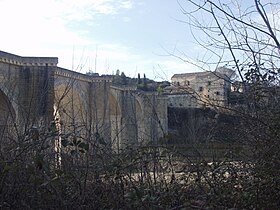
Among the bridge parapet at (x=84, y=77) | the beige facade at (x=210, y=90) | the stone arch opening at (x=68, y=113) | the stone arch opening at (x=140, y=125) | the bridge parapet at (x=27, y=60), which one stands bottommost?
the stone arch opening at (x=140, y=125)

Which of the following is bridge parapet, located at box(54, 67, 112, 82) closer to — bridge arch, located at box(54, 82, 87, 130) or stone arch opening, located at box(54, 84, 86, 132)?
bridge arch, located at box(54, 82, 87, 130)

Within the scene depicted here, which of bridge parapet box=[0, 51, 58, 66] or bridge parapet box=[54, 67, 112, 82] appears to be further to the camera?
bridge parapet box=[54, 67, 112, 82]

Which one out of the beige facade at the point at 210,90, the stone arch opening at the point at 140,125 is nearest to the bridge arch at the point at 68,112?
the stone arch opening at the point at 140,125

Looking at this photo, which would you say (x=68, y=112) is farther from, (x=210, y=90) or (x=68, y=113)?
(x=210, y=90)

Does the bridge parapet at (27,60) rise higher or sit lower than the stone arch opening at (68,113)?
higher

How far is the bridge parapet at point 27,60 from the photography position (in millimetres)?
23172

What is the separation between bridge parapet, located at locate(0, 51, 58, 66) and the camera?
76.0 ft

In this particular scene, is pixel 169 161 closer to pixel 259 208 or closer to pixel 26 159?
pixel 259 208

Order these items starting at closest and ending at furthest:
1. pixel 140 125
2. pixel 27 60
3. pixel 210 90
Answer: pixel 210 90 < pixel 140 125 < pixel 27 60

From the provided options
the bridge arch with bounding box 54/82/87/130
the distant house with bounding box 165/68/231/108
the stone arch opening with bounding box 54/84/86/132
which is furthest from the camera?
the bridge arch with bounding box 54/82/87/130

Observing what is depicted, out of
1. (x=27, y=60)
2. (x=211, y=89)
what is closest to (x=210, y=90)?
(x=211, y=89)

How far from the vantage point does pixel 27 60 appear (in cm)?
2480

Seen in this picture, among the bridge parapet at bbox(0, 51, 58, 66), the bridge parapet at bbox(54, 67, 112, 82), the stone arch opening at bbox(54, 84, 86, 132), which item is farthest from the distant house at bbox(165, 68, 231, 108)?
the bridge parapet at bbox(54, 67, 112, 82)

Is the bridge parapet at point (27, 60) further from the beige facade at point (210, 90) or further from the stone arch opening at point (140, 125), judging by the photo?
the beige facade at point (210, 90)
